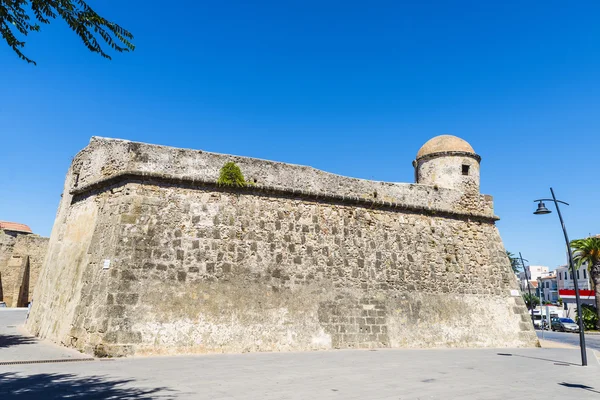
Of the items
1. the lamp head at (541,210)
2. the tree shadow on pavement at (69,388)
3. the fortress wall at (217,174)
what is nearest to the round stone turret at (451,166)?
the fortress wall at (217,174)

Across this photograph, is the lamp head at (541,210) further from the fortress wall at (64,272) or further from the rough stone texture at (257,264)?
the fortress wall at (64,272)

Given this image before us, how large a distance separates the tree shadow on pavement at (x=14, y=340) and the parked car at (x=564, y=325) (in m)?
31.4

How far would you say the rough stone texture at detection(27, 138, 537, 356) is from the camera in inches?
421

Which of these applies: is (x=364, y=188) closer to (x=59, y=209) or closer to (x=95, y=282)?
(x=95, y=282)

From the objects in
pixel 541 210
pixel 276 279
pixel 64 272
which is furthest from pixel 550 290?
pixel 64 272

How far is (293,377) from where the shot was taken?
782 cm

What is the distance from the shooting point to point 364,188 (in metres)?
14.5


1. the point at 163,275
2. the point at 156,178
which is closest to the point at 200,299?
the point at 163,275

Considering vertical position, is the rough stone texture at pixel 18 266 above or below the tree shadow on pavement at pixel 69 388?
above

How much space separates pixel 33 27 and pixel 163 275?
7.21m

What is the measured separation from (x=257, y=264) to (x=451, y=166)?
889 centimetres

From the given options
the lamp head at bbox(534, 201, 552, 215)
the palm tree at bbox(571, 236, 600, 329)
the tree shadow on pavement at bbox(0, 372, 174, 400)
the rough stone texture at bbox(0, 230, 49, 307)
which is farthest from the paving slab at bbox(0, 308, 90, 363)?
the palm tree at bbox(571, 236, 600, 329)

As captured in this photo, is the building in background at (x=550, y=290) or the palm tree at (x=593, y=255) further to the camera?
the building in background at (x=550, y=290)

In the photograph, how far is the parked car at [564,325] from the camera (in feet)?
94.9
